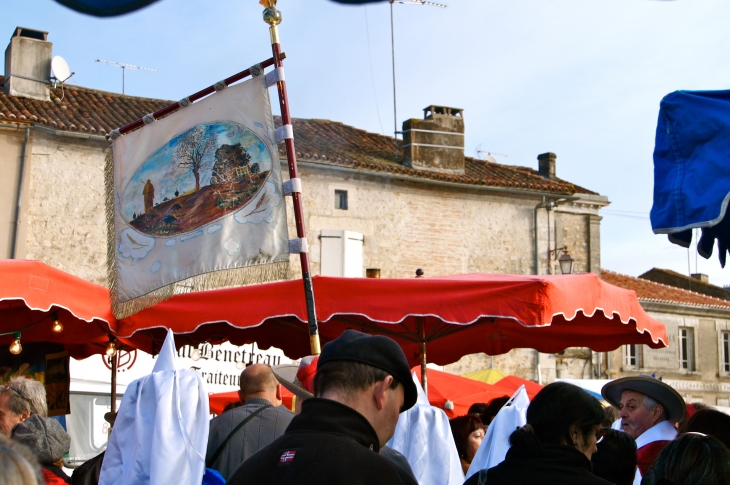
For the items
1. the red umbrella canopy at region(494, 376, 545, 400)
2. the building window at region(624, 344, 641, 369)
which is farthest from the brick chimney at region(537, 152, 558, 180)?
the red umbrella canopy at region(494, 376, 545, 400)

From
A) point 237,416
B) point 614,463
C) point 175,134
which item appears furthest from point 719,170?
point 175,134

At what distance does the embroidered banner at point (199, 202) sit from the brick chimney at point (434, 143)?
63.6ft

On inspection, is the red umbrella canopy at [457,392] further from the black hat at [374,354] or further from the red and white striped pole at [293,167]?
the black hat at [374,354]

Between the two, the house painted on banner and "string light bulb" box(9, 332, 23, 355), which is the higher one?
the house painted on banner

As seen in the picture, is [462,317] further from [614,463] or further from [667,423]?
[614,463]

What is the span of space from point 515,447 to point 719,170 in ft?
3.89

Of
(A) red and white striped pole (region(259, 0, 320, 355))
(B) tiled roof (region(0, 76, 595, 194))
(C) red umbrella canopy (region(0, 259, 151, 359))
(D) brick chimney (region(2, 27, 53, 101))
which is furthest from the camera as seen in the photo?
(D) brick chimney (region(2, 27, 53, 101))

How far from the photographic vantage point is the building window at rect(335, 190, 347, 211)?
917 inches

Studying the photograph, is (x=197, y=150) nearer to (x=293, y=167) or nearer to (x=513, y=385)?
(x=293, y=167)

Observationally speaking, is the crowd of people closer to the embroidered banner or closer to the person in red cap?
the person in red cap

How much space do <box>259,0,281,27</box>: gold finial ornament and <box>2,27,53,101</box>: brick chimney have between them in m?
18.0

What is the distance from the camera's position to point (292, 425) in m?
2.42

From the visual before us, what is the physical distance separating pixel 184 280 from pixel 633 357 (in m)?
26.3

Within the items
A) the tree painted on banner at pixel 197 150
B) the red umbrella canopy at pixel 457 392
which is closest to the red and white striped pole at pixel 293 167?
the tree painted on banner at pixel 197 150
